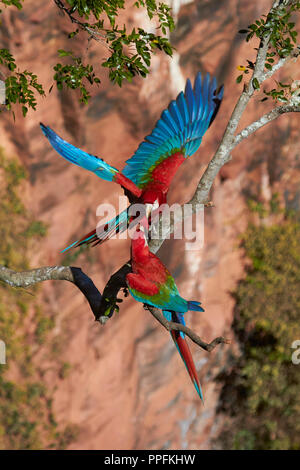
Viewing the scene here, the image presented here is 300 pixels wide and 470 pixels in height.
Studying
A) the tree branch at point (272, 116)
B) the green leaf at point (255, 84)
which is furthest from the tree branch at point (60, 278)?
the green leaf at point (255, 84)

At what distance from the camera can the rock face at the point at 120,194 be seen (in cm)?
503

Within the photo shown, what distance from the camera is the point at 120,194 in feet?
17.6

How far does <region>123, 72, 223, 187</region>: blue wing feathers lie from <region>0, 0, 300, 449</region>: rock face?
2548 millimetres

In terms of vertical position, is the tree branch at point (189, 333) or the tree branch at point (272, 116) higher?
the tree branch at point (272, 116)

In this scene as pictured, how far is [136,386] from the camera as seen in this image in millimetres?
5887

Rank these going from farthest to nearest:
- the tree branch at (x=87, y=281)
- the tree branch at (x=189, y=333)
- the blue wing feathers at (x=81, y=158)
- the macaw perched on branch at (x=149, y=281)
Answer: the tree branch at (x=87, y=281), the blue wing feathers at (x=81, y=158), the macaw perched on branch at (x=149, y=281), the tree branch at (x=189, y=333)

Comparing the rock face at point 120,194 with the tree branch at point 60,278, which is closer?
the tree branch at point 60,278

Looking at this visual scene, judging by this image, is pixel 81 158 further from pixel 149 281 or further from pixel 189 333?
pixel 189 333

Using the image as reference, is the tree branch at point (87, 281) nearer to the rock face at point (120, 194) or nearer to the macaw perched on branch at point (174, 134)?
the macaw perched on branch at point (174, 134)

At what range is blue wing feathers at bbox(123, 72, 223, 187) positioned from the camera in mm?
2523

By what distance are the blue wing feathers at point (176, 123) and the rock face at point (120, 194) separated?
8.36 feet

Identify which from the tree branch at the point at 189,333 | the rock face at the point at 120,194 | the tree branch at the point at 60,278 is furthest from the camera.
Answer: the rock face at the point at 120,194

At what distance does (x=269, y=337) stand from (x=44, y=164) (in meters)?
3.77

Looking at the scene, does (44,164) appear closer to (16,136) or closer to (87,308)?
(16,136)
